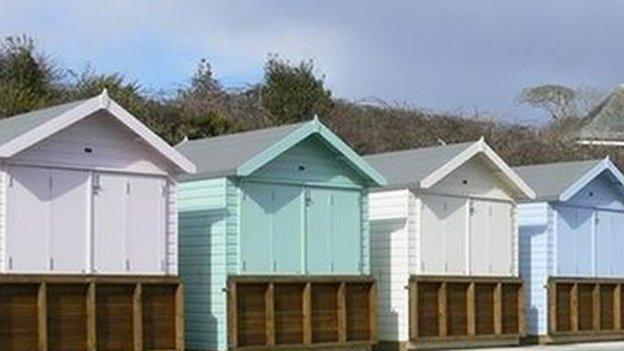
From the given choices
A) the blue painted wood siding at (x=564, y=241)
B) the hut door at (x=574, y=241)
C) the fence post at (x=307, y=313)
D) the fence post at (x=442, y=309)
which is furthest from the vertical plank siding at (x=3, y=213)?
the hut door at (x=574, y=241)

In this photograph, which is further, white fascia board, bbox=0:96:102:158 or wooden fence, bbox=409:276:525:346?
wooden fence, bbox=409:276:525:346

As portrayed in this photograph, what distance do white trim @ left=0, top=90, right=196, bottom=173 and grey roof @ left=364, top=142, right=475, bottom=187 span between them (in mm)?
5381

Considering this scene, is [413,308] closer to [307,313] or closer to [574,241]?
[307,313]

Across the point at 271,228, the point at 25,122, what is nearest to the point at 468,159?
the point at 271,228

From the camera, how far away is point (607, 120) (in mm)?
69750

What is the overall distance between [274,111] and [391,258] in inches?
655

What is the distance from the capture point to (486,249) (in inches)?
1024

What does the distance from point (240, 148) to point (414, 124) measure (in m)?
25.4

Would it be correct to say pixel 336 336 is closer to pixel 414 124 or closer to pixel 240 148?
pixel 240 148

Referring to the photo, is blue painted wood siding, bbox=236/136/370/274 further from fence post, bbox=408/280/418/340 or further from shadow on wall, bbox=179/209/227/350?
fence post, bbox=408/280/418/340

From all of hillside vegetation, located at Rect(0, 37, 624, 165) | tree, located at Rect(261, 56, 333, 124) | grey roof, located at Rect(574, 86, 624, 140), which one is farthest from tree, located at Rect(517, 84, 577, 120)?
tree, located at Rect(261, 56, 333, 124)

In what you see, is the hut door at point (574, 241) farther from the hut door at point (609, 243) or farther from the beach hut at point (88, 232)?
the beach hut at point (88, 232)

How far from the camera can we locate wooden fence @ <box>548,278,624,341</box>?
28.0m

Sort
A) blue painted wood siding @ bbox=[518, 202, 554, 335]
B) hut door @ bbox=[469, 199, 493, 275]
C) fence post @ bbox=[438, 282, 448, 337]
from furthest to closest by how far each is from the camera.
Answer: blue painted wood siding @ bbox=[518, 202, 554, 335]
hut door @ bbox=[469, 199, 493, 275]
fence post @ bbox=[438, 282, 448, 337]
